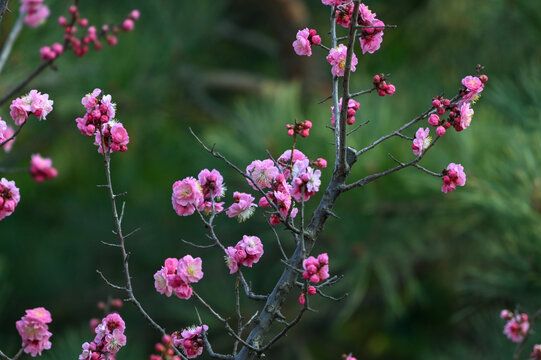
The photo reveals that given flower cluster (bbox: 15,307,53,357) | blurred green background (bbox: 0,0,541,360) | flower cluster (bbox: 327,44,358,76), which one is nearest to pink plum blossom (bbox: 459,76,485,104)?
flower cluster (bbox: 327,44,358,76)

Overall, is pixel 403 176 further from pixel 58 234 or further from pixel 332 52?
pixel 58 234

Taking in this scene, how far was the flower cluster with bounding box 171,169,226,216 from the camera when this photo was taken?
0.63m

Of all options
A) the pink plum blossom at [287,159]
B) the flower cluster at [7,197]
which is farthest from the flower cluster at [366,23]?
the flower cluster at [7,197]

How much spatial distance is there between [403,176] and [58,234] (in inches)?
56.2

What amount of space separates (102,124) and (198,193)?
110 millimetres

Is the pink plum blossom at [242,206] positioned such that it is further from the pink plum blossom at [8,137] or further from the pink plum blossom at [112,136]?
the pink plum blossom at [8,137]

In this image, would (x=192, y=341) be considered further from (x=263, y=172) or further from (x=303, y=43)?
(x=303, y=43)

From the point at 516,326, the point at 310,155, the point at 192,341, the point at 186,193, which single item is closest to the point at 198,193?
the point at 186,193

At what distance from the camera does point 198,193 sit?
0.64 metres

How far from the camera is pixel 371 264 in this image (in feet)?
5.18

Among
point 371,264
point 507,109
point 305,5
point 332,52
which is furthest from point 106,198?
point 332,52

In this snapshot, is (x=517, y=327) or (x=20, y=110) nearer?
(x=20, y=110)

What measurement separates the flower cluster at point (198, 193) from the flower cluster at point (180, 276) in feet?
0.15

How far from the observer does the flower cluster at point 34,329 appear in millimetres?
586
